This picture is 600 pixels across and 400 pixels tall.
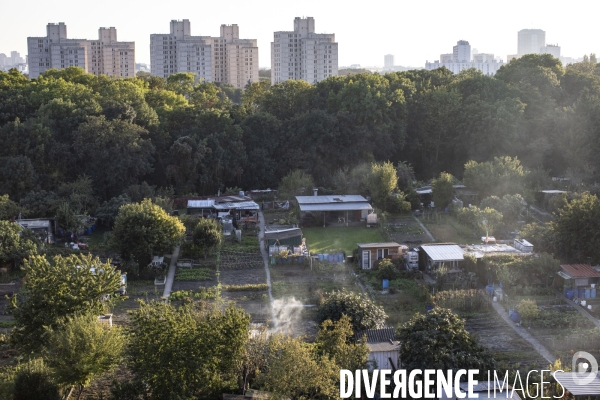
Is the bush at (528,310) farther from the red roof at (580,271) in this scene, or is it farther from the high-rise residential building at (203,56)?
the high-rise residential building at (203,56)

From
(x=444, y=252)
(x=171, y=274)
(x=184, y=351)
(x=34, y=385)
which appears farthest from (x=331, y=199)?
(x=34, y=385)

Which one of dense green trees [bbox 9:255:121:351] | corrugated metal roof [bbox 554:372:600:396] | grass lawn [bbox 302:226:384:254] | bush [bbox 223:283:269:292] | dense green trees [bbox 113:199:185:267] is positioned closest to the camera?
corrugated metal roof [bbox 554:372:600:396]

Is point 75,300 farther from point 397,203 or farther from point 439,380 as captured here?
point 397,203

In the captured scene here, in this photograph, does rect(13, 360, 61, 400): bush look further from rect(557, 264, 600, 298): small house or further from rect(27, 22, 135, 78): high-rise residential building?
rect(27, 22, 135, 78): high-rise residential building

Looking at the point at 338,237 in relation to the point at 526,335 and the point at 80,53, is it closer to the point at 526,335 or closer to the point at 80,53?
the point at 526,335

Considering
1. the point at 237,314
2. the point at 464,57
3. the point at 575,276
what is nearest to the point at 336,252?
the point at 575,276

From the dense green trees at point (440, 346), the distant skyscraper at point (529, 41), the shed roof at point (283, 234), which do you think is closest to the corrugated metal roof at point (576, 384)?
the dense green trees at point (440, 346)

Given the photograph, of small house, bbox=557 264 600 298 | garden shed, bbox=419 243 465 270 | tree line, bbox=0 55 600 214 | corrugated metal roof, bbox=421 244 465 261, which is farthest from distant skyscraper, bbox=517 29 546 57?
small house, bbox=557 264 600 298
